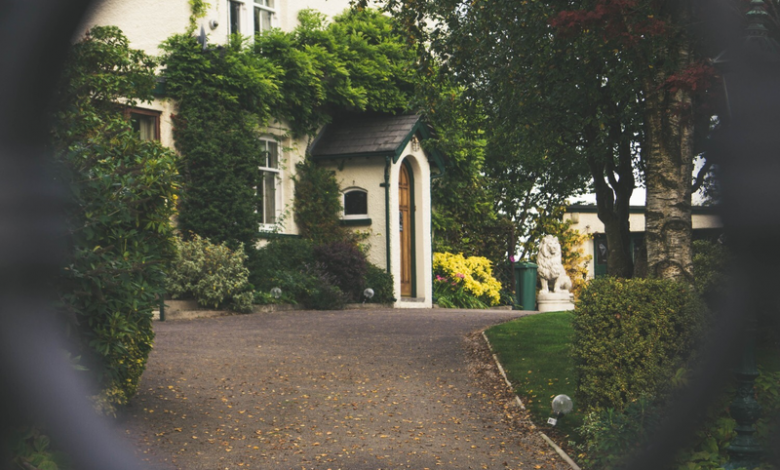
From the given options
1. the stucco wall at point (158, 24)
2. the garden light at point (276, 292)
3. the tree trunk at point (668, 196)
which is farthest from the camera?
the garden light at point (276, 292)

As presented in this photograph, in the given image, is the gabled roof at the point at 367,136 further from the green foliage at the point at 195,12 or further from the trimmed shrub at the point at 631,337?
the trimmed shrub at the point at 631,337

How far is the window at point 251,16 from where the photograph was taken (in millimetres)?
14898

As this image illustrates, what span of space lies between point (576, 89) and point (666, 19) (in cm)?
234

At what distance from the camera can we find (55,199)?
2.73 ft

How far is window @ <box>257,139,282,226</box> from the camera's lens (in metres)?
15.3

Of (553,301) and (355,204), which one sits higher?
(355,204)

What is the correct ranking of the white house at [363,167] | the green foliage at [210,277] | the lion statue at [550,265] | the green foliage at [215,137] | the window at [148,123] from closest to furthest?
the green foliage at [210,277]
the window at [148,123]
the green foliage at [215,137]
the white house at [363,167]
the lion statue at [550,265]

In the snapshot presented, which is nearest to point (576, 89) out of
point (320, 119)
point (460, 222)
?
point (320, 119)

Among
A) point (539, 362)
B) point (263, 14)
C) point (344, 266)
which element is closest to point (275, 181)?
point (344, 266)

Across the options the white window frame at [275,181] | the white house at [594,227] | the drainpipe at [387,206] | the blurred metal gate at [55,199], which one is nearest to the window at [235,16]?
the white window frame at [275,181]

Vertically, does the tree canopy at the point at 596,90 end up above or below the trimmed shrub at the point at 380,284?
above

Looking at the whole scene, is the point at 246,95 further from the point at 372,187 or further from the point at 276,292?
the point at 276,292

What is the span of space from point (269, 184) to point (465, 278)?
5.39 metres

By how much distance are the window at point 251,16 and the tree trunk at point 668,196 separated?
10435mm
